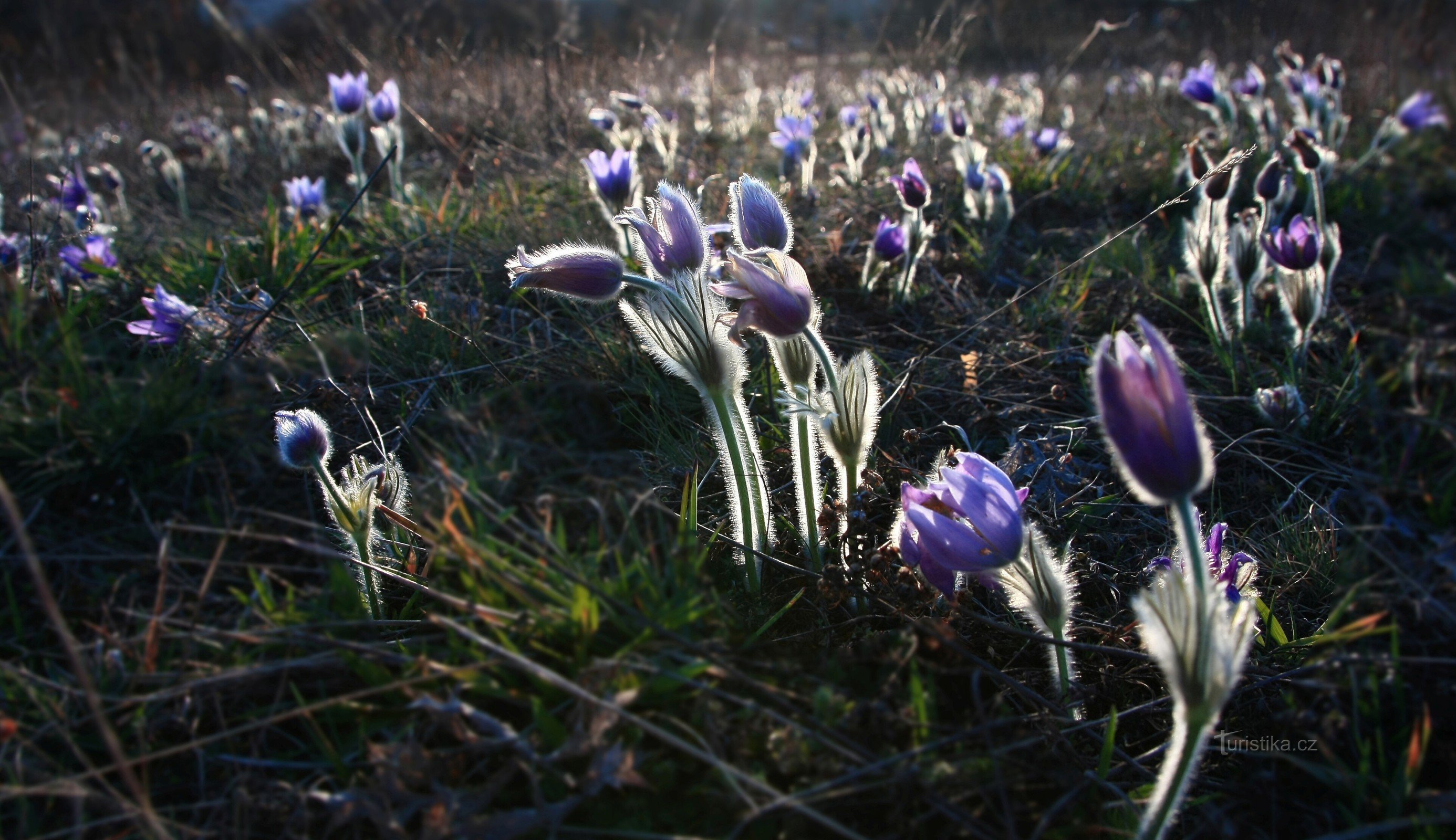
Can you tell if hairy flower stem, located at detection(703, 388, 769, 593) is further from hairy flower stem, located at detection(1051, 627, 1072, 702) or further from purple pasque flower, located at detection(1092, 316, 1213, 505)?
purple pasque flower, located at detection(1092, 316, 1213, 505)

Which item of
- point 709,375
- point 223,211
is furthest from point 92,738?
point 223,211

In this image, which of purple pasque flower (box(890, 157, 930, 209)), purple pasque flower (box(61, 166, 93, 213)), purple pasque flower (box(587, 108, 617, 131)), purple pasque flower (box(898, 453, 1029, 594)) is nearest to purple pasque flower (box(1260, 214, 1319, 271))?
purple pasque flower (box(890, 157, 930, 209))

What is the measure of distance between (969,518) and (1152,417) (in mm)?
365

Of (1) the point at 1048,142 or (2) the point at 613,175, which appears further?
(1) the point at 1048,142

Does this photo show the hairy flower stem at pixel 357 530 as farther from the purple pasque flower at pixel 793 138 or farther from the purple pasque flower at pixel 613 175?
the purple pasque flower at pixel 793 138

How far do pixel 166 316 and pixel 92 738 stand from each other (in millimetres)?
1264

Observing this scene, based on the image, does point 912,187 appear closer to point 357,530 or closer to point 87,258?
point 357,530

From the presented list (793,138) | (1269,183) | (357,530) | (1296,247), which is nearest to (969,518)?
(357,530)

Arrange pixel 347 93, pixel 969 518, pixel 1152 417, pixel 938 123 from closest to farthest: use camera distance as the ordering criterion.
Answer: pixel 1152 417, pixel 969 518, pixel 347 93, pixel 938 123

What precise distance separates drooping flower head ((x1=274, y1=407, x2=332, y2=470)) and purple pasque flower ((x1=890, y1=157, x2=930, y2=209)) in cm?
188

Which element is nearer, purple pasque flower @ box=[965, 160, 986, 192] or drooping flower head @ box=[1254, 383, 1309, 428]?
drooping flower head @ box=[1254, 383, 1309, 428]

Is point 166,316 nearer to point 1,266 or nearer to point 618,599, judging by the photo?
point 1,266

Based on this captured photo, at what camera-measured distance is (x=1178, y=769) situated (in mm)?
1003

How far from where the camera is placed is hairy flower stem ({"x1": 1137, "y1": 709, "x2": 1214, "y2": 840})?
98 centimetres
